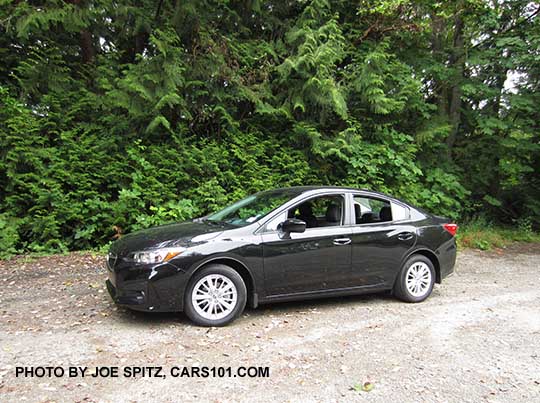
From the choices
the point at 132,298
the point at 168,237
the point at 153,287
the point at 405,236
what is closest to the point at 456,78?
the point at 405,236

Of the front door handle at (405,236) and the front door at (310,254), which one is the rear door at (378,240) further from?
the front door at (310,254)

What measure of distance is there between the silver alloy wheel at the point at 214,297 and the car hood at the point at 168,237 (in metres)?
0.45

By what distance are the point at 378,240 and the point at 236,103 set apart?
234 inches

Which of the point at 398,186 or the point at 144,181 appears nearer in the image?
the point at 144,181

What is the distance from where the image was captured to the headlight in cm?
397

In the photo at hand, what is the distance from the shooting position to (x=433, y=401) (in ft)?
9.36

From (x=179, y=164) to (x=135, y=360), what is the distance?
567 cm

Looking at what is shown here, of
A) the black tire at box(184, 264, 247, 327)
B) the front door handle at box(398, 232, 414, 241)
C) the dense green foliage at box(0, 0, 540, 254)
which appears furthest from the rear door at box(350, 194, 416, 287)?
the dense green foliage at box(0, 0, 540, 254)

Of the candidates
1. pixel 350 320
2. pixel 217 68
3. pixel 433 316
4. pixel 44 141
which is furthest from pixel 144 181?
pixel 433 316

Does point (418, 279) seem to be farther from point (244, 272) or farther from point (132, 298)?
point (132, 298)

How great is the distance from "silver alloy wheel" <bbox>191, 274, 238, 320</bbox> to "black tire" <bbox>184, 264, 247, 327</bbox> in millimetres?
23

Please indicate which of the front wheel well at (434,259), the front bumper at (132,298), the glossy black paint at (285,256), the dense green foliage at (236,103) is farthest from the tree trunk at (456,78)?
the front bumper at (132,298)

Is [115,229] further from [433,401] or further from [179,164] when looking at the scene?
[433,401]

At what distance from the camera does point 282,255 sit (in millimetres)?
4395
